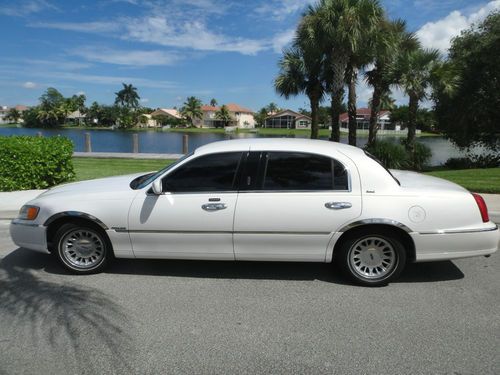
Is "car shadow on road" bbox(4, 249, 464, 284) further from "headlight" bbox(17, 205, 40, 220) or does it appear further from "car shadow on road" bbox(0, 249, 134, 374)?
"headlight" bbox(17, 205, 40, 220)

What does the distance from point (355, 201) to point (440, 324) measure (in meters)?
1.37

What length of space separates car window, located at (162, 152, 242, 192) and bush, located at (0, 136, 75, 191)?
6.72 meters

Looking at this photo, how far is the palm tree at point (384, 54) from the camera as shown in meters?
18.8

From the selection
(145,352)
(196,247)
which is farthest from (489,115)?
(145,352)

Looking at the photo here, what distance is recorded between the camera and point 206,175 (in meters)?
4.57

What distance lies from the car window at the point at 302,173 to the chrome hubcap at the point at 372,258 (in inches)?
25.7

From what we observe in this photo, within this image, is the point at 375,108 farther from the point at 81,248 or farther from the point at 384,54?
the point at 81,248

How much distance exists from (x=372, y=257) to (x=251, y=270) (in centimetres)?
140

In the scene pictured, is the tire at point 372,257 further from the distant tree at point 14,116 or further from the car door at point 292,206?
the distant tree at point 14,116

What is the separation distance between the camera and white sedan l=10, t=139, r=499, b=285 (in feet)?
14.2

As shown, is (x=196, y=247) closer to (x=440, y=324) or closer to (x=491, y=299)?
(x=440, y=324)

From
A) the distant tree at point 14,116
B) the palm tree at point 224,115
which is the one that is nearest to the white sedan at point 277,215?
the palm tree at point 224,115

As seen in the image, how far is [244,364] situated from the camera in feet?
9.96

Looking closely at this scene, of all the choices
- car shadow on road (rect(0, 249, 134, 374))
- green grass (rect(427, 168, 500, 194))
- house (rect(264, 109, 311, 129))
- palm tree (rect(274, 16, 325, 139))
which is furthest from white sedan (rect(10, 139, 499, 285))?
house (rect(264, 109, 311, 129))
